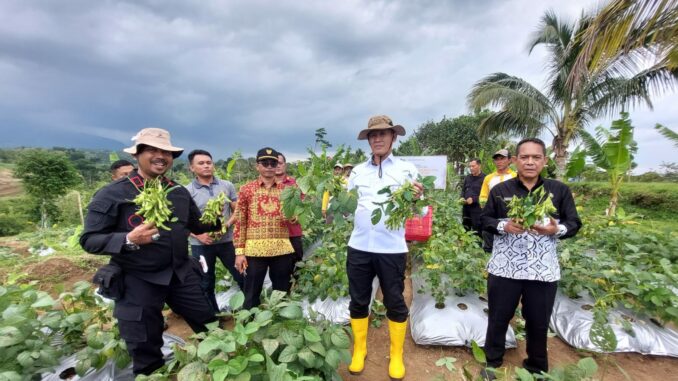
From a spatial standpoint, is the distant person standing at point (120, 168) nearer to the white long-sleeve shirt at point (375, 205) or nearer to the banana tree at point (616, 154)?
the white long-sleeve shirt at point (375, 205)

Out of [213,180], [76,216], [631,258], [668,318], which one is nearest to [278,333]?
[213,180]

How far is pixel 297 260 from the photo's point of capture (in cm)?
326

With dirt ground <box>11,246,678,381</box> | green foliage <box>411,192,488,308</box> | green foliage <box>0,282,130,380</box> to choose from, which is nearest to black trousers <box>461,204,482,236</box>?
green foliage <box>411,192,488,308</box>

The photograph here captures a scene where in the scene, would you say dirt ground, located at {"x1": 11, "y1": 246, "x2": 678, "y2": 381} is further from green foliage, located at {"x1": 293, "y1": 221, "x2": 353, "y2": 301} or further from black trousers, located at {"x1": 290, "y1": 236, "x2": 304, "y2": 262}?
black trousers, located at {"x1": 290, "y1": 236, "x2": 304, "y2": 262}

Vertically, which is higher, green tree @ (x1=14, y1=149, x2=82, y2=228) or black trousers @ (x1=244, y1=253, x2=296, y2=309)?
green tree @ (x1=14, y1=149, x2=82, y2=228)

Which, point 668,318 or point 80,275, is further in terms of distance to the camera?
point 80,275

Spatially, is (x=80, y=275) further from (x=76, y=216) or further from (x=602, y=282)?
(x=76, y=216)

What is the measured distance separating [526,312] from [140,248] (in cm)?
262

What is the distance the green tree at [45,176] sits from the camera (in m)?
13.8

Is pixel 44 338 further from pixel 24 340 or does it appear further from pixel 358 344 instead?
pixel 358 344

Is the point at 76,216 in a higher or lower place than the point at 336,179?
lower

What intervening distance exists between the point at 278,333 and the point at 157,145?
1339 millimetres

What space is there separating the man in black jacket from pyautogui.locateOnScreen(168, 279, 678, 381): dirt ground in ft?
1.73

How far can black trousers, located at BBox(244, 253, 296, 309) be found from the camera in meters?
2.59
